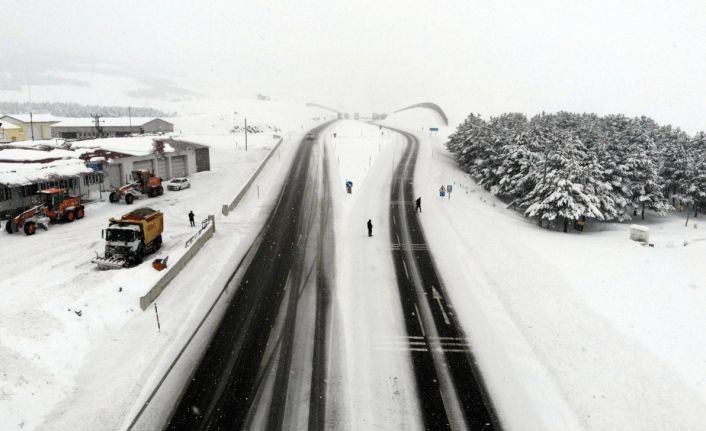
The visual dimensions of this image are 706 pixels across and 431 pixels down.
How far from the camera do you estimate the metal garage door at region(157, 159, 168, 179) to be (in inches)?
1903

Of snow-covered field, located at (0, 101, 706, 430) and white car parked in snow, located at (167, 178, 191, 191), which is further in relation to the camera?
white car parked in snow, located at (167, 178, 191, 191)

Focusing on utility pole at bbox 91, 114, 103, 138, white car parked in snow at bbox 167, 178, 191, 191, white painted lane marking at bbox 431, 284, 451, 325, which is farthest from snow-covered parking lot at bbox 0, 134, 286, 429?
utility pole at bbox 91, 114, 103, 138

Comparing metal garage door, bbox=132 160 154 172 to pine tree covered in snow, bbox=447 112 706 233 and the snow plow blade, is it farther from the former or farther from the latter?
pine tree covered in snow, bbox=447 112 706 233

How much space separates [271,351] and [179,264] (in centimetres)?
942

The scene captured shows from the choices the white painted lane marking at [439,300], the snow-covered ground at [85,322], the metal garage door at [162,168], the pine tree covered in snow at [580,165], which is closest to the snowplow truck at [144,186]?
the metal garage door at [162,168]

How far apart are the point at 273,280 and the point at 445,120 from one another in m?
132

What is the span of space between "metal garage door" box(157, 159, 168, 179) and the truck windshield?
→ 26.7m

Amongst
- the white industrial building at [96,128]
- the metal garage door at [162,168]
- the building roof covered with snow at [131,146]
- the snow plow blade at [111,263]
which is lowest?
the snow plow blade at [111,263]

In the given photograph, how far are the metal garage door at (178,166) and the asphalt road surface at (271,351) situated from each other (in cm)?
2766

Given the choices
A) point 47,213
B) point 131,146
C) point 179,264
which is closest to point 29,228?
point 47,213

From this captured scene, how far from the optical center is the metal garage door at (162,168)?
48.3 meters

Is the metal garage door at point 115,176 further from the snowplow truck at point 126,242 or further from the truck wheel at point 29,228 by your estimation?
the snowplow truck at point 126,242

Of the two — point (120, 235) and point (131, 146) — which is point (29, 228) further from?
point (131, 146)

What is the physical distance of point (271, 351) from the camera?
15.5 m
